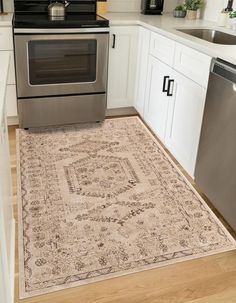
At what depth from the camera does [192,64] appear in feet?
7.37

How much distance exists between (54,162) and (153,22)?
4.84 ft

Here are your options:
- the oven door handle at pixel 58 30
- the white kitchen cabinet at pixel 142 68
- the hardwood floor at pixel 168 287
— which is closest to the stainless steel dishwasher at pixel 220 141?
the hardwood floor at pixel 168 287

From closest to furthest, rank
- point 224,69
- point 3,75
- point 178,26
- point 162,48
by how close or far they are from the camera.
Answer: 1. point 3,75
2. point 224,69
3. point 162,48
4. point 178,26

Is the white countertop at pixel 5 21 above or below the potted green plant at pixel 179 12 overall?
below

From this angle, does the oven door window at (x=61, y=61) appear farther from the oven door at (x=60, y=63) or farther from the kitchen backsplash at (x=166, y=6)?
the kitchen backsplash at (x=166, y=6)

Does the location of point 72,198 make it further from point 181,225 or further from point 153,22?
point 153,22

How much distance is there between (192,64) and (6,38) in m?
1.49

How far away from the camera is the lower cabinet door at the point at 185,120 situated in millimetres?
2234

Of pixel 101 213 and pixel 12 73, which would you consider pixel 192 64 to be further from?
pixel 12 73

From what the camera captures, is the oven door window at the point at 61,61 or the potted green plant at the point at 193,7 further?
the potted green plant at the point at 193,7

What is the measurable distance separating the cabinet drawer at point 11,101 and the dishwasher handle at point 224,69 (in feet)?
5.58

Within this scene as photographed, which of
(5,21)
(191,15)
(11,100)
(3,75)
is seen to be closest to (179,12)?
(191,15)

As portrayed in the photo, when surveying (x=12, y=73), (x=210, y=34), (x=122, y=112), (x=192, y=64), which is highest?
(x=210, y=34)

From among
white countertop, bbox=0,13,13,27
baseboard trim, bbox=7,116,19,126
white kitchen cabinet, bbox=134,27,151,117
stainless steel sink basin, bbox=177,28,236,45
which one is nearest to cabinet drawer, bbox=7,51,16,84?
white countertop, bbox=0,13,13,27
